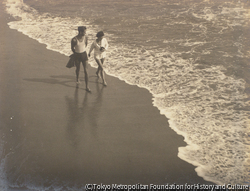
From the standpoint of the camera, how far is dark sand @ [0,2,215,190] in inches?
228

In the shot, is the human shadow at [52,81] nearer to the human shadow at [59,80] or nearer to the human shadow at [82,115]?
the human shadow at [59,80]

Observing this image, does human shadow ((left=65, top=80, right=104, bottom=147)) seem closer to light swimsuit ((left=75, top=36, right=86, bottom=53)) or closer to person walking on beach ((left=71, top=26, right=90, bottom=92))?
person walking on beach ((left=71, top=26, right=90, bottom=92))

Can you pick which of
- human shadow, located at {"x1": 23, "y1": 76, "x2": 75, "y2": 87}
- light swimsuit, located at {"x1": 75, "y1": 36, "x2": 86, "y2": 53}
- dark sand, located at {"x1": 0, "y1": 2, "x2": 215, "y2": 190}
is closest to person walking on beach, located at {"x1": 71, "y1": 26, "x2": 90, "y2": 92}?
light swimsuit, located at {"x1": 75, "y1": 36, "x2": 86, "y2": 53}

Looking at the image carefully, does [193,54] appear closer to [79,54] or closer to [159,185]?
[79,54]

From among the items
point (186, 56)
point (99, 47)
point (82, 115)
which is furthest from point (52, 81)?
point (186, 56)

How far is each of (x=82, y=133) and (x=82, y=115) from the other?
0.94 meters

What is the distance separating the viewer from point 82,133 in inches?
281

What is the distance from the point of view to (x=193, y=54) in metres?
14.0

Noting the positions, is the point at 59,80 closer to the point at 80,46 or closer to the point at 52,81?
the point at 52,81

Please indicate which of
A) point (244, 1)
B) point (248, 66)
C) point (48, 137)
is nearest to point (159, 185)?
point (48, 137)

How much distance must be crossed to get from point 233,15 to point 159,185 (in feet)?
68.0

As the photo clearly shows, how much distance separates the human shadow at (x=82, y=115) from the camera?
7.14m

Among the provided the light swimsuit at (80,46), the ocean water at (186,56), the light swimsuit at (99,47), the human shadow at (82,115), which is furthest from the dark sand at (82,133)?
the light swimsuit at (80,46)

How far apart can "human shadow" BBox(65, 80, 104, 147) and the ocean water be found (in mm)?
1761
